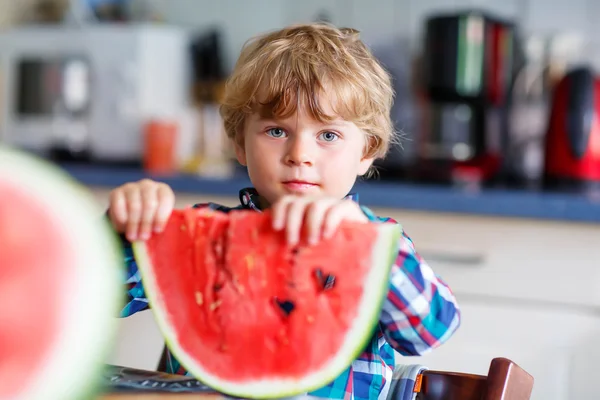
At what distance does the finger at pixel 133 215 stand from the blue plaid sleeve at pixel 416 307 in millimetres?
233

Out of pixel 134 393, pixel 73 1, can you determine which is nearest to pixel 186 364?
pixel 134 393

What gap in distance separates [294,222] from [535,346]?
1351 mm

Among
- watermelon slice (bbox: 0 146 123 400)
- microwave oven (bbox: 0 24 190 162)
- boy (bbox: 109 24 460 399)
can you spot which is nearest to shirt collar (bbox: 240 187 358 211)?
boy (bbox: 109 24 460 399)

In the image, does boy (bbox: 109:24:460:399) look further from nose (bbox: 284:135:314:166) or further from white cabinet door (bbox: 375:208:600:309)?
white cabinet door (bbox: 375:208:600:309)

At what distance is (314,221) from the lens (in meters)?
0.58

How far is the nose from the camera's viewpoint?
908mm

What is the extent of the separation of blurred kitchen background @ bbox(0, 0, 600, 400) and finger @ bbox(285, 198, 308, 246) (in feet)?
4.18

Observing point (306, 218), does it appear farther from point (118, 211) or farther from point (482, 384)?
point (482, 384)

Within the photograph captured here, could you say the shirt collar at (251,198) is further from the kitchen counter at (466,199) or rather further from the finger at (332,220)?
the kitchen counter at (466,199)

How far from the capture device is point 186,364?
0.61 metres

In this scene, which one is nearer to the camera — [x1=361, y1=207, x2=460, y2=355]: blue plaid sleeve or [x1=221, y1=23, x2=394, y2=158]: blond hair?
[x1=361, y1=207, x2=460, y2=355]: blue plaid sleeve

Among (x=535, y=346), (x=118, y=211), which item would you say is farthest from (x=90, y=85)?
(x=118, y=211)

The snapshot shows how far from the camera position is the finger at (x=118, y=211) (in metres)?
0.69

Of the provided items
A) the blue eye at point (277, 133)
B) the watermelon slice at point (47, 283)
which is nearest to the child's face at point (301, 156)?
the blue eye at point (277, 133)
